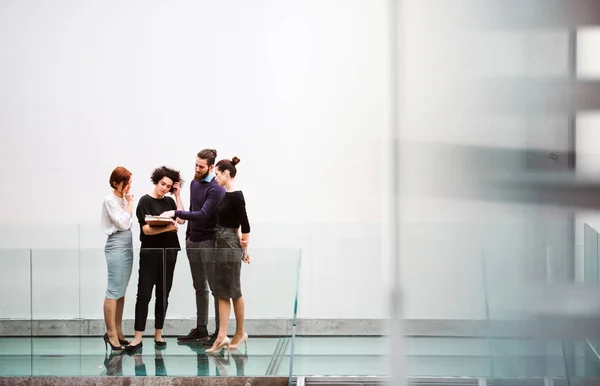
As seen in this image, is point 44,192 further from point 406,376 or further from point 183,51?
point 406,376

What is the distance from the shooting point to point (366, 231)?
28.8ft

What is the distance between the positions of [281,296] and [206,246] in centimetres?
80

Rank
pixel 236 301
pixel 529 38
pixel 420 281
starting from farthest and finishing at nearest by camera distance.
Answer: pixel 236 301, pixel 420 281, pixel 529 38

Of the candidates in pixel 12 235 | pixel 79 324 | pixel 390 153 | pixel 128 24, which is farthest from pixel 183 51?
pixel 390 153

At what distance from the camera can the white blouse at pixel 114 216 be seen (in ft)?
20.9

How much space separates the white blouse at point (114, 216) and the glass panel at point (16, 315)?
2.33 feet

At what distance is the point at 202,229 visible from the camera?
6715 millimetres

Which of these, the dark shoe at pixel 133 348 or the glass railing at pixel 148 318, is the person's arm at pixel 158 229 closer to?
the glass railing at pixel 148 318

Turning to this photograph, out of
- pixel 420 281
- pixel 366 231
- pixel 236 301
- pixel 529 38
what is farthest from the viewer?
pixel 366 231

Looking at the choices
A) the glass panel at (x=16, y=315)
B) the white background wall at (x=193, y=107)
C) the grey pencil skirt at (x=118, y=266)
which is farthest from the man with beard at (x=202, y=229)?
the white background wall at (x=193, y=107)

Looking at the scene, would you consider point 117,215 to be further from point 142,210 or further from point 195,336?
point 195,336

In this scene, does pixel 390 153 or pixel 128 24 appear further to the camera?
pixel 128 24

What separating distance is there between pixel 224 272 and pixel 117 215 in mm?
950

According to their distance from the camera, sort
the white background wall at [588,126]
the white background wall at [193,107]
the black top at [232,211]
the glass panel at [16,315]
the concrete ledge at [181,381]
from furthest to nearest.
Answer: the white background wall at [193,107] < the glass panel at [16,315] < the black top at [232,211] < the concrete ledge at [181,381] < the white background wall at [588,126]
